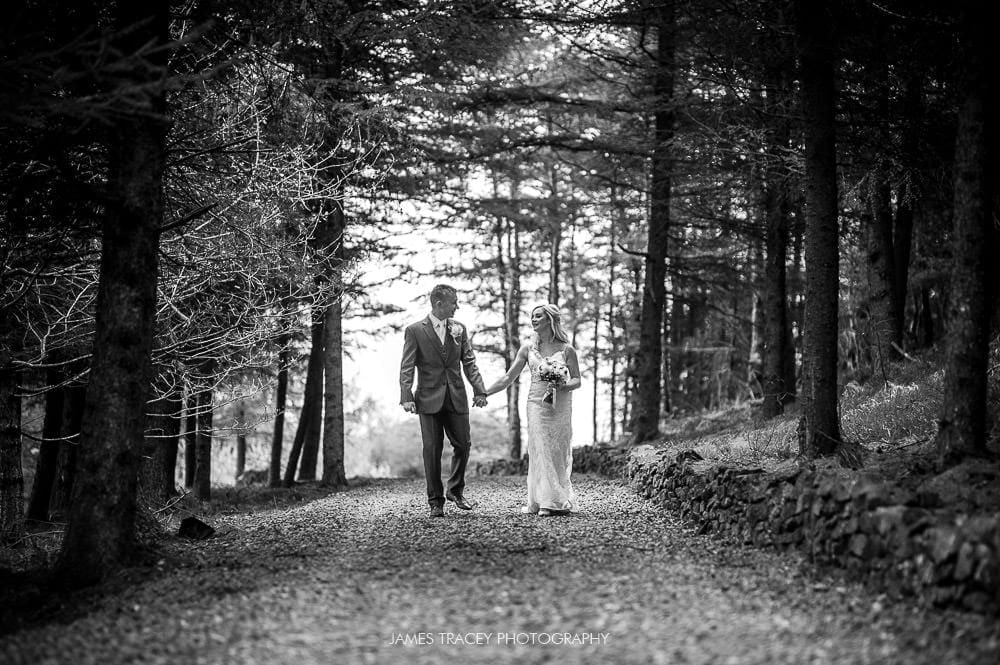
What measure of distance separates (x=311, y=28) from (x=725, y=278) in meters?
11.7

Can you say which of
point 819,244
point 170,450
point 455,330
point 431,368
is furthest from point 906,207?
point 170,450

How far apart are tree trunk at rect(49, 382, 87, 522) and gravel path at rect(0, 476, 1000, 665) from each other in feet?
15.2

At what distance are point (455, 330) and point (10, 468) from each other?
516cm

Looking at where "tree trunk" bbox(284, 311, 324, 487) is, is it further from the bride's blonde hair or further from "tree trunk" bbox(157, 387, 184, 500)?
the bride's blonde hair

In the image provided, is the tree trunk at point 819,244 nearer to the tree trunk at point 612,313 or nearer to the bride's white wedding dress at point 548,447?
the bride's white wedding dress at point 548,447

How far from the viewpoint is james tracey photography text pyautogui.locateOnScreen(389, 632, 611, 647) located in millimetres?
3811

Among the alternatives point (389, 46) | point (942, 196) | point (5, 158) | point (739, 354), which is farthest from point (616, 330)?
point (5, 158)

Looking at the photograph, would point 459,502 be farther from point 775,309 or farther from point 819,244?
point 775,309

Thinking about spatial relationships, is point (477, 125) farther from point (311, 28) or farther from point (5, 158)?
point (5, 158)

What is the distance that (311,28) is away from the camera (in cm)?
760

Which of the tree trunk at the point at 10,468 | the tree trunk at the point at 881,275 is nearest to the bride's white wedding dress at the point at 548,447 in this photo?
the tree trunk at the point at 10,468

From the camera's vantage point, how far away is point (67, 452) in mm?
10211

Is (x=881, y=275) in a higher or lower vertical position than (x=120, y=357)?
higher

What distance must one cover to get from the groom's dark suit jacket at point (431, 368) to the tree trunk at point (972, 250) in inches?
180
